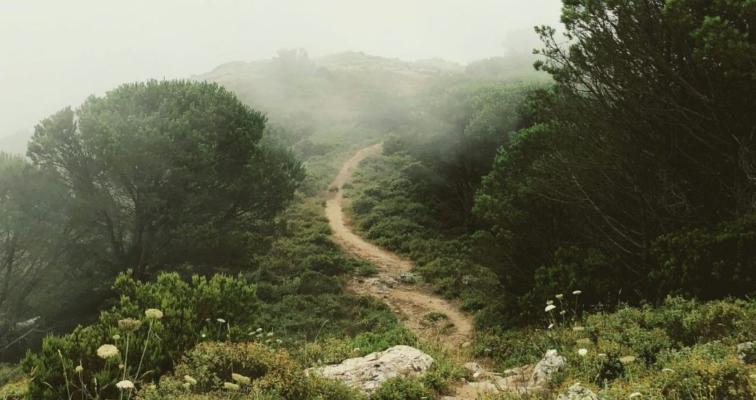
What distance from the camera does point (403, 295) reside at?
858 inches

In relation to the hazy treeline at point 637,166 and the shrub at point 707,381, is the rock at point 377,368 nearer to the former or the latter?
the shrub at point 707,381

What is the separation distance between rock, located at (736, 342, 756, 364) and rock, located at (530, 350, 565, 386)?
2.31m

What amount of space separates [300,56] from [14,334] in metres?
92.2

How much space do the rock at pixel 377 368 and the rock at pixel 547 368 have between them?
211 centimetres

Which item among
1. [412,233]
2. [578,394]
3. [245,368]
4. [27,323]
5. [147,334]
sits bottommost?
[412,233]

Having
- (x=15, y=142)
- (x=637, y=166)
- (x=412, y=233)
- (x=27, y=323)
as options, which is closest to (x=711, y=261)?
(x=637, y=166)

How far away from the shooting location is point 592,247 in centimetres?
1399

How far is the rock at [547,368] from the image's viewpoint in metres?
7.40

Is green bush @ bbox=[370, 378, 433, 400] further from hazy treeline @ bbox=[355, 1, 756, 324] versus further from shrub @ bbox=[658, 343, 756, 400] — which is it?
hazy treeline @ bbox=[355, 1, 756, 324]

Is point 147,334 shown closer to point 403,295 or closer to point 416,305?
point 416,305

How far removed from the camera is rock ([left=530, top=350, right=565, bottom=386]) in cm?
740

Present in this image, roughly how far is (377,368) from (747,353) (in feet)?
18.5

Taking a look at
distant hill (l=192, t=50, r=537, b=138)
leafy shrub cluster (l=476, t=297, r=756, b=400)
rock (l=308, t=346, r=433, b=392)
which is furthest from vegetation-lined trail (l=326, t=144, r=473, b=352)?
distant hill (l=192, t=50, r=537, b=138)

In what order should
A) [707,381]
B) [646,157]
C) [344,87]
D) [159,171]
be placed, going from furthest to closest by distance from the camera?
[344,87]
[159,171]
[646,157]
[707,381]
